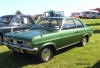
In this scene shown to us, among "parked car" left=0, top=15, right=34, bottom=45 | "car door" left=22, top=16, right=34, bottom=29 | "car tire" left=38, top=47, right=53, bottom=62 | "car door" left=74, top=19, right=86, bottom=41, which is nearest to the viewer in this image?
"car tire" left=38, top=47, right=53, bottom=62

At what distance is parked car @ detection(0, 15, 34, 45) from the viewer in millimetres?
7441

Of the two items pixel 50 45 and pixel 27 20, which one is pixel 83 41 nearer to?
pixel 50 45

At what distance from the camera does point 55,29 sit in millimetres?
5246

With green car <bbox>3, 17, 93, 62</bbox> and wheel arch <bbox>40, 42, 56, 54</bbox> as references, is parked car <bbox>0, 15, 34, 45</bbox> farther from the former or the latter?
wheel arch <bbox>40, 42, 56, 54</bbox>

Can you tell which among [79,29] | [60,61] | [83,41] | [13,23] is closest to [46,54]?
[60,61]

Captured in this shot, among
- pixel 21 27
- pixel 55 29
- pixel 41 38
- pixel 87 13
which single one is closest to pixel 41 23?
pixel 55 29

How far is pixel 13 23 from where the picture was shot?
25.5 feet

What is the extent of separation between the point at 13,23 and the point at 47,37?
3.73 metres

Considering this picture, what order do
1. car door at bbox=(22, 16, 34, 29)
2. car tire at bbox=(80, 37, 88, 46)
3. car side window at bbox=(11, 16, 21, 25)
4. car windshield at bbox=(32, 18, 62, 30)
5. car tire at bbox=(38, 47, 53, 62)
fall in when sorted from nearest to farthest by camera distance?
car tire at bbox=(38, 47, 53, 62) < car windshield at bbox=(32, 18, 62, 30) < car tire at bbox=(80, 37, 88, 46) < car side window at bbox=(11, 16, 21, 25) < car door at bbox=(22, 16, 34, 29)

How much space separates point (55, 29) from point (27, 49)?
1.47 meters

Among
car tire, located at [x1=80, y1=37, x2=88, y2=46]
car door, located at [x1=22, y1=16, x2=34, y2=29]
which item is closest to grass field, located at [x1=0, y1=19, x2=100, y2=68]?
car tire, located at [x1=80, y1=37, x2=88, y2=46]

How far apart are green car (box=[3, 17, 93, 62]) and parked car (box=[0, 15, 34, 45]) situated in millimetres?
2330

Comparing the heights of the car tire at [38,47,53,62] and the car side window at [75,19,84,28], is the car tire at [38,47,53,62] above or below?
below

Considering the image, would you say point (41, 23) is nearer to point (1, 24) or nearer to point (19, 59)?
point (19, 59)
